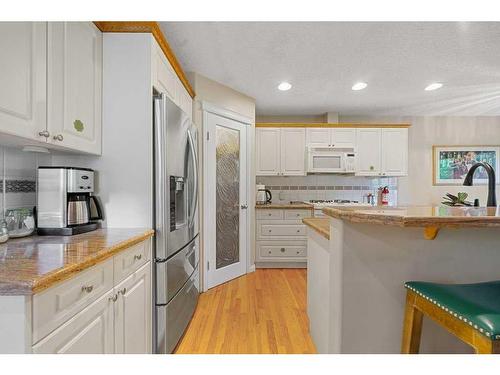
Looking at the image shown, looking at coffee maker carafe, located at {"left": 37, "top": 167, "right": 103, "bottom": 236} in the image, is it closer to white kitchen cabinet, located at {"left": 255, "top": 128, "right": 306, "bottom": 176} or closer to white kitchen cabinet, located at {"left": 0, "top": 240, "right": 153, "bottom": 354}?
white kitchen cabinet, located at {"left": 0, "top": 240, "right": 153, "bottom": 354}

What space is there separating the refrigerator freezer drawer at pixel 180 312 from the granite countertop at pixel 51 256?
63 cm

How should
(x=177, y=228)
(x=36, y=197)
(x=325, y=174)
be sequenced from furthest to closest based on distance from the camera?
1. (x=325, y=174)
2. (x=177, y=228)
3. (x=36, y=197)

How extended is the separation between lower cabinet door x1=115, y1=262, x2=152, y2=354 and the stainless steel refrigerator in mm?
112

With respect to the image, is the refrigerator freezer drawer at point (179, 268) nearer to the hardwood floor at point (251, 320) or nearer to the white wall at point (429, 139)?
the hardwood floor at point (251, 320)

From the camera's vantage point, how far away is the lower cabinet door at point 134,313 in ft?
4.37

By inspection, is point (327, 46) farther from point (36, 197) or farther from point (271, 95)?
point (36, 197)

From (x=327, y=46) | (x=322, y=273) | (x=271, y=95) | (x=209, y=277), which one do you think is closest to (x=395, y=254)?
(x=322, y=273)

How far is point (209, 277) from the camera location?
10.5ft

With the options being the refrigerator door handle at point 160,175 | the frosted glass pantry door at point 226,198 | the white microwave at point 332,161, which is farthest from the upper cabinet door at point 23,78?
the white microwave at point 332,161

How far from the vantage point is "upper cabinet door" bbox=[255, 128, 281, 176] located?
4324 mm

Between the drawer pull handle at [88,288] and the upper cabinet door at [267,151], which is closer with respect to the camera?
the drawer pull handle at [88,288]

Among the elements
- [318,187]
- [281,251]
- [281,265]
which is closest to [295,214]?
[281,251]

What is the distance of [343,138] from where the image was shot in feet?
14.5
